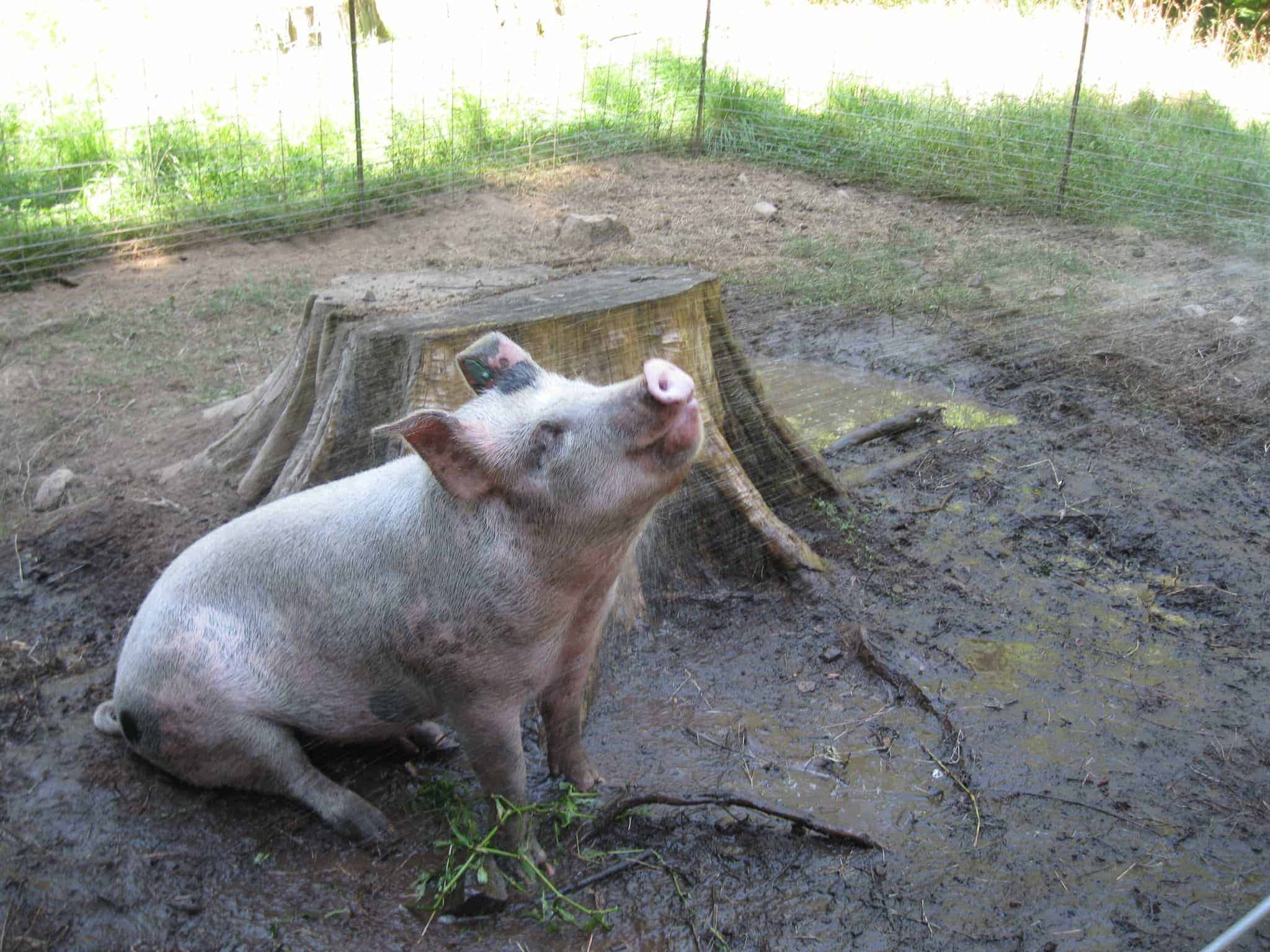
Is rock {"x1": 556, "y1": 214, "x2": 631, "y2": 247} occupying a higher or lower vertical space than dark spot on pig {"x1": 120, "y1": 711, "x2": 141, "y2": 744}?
higher

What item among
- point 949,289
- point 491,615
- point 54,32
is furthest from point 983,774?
point 54,32

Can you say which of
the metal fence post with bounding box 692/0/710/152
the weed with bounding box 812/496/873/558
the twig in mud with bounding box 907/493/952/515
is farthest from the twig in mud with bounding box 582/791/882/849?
the metal fence post with bounding box 692/0/710/152

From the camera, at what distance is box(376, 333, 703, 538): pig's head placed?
2.43 m

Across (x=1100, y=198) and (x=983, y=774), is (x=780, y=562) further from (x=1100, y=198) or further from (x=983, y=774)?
(x=1100, y=198)

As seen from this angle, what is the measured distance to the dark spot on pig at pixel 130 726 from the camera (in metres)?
2.99

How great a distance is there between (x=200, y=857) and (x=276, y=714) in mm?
396

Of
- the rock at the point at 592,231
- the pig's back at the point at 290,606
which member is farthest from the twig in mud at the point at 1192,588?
the rock at the point at 592,231

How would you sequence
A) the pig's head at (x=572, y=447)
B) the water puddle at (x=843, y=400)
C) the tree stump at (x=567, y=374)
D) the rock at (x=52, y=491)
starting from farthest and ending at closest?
1. the water puddle at (x=843, y=400)
2. the rock at (x=52, y=491)
3. the tree stump at (x=567, y=374)
4. the pig's head at (x=572, y=447)

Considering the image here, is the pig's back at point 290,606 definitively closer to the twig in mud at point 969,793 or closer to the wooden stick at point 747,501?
the wooden stick at point 747,501

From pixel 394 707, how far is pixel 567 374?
4.17 ft

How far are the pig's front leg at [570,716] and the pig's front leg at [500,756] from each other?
210 mm

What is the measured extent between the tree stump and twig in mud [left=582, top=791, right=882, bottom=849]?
92 cm

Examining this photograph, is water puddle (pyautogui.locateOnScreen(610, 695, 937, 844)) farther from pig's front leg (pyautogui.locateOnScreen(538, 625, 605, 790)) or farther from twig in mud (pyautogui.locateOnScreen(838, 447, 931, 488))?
twig in mud (pyautogui.locateOnScreen(838, 447, 931, 488))

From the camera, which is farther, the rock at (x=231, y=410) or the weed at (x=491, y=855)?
the rock at (x=231, y=410)
